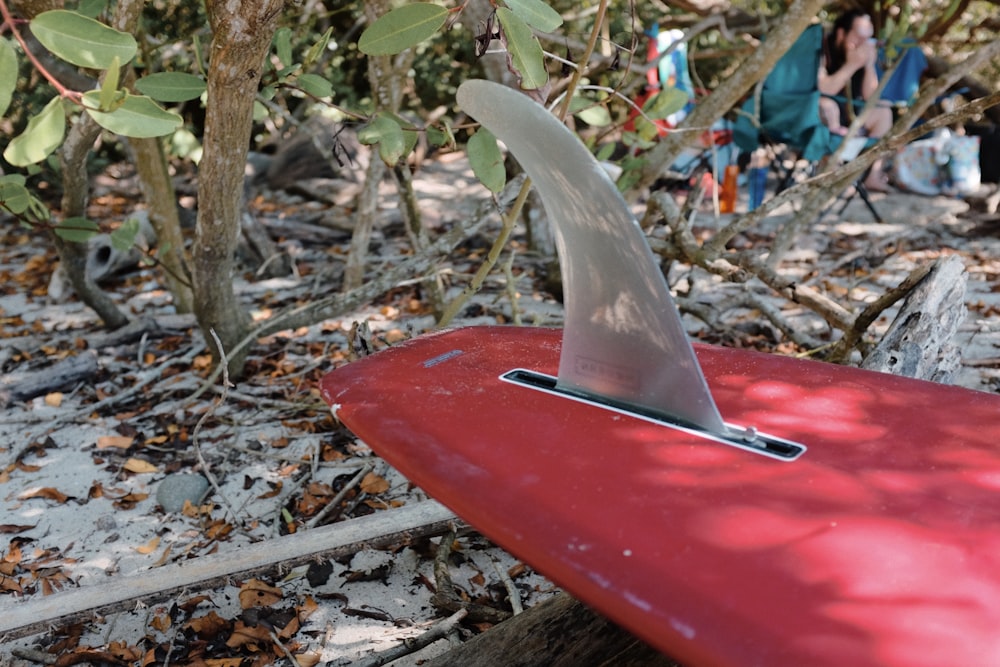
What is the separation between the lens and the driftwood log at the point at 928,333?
1.89 m

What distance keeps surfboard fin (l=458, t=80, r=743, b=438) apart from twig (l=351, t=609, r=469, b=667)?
0.52m

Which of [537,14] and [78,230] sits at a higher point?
[537,14]

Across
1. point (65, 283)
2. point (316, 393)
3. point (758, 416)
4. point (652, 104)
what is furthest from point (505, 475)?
point (65, 283)

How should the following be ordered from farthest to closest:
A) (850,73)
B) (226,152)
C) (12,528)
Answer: (850,73) < (226,152) < (12,528)

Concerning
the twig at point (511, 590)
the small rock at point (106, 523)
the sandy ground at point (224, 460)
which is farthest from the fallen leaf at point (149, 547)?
the twig at point (511, 590)

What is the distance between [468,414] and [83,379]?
6.50ft

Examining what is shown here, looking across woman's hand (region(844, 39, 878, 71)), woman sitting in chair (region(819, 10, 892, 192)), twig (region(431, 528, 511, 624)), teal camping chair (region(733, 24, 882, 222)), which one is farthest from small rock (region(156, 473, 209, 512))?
woman's hand (region(844, 39, 878, 71))

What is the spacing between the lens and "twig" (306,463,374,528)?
2016 millimetres

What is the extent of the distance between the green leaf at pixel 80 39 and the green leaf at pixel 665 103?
4.49 feet

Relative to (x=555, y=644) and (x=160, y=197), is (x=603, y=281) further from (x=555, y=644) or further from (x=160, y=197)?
(x=160, y=197)

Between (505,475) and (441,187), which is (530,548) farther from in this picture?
(441,187)

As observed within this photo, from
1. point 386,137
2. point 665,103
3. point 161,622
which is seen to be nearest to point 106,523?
point 161,622

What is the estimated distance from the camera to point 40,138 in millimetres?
1207

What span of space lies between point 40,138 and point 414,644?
103 cm
